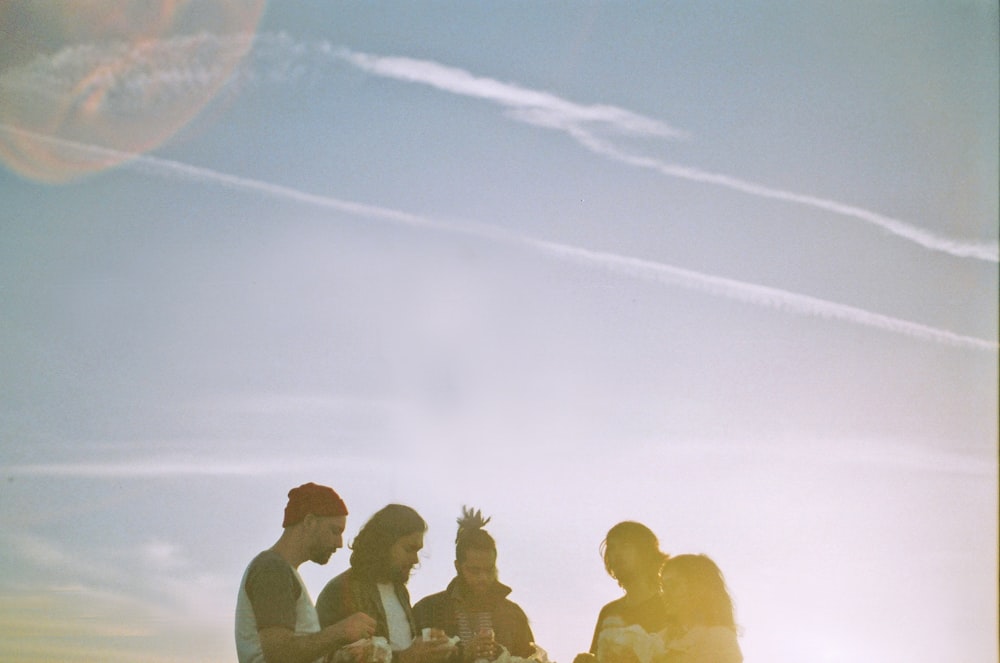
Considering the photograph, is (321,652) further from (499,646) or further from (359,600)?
(499,646)

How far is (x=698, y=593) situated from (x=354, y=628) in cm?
291

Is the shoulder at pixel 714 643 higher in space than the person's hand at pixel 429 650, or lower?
higher

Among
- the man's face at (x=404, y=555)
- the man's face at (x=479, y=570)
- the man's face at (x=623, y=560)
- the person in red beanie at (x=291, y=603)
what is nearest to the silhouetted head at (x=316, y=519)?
the person in red beanie at (x=291, y=603)

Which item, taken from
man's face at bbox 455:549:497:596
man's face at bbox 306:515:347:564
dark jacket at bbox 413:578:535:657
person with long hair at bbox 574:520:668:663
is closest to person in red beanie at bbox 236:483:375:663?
man's face at bbox 306:515:347:564

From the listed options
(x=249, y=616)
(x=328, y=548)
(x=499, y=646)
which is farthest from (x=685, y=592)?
(x=249, y=616)

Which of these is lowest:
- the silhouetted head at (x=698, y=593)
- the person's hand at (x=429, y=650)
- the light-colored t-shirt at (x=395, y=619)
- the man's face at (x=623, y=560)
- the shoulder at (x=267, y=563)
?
the person's hand at (x=429, y=650)

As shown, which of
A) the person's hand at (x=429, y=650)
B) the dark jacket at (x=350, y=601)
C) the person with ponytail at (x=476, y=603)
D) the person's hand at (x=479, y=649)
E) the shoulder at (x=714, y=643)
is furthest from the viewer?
the person with ponytail at (x=476, y=603)

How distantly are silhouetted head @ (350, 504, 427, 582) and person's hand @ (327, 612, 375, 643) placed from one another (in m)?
0.78

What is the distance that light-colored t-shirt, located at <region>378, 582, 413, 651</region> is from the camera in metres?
8.64

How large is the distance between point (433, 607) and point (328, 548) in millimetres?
1498

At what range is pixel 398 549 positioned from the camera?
8836 millimetres

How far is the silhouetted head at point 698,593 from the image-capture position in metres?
8.95

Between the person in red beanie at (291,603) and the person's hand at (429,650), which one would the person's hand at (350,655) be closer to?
the person in red beanie at (291,603)

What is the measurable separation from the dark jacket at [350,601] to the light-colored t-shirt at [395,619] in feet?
0.12
